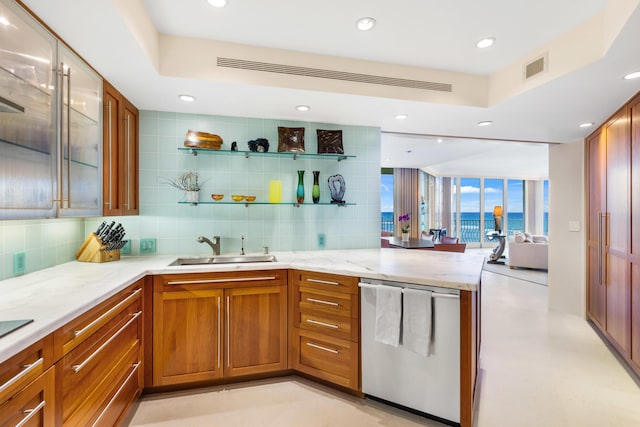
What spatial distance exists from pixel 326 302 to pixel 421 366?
734mm

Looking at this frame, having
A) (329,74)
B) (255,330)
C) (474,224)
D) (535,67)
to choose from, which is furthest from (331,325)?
(474,224)

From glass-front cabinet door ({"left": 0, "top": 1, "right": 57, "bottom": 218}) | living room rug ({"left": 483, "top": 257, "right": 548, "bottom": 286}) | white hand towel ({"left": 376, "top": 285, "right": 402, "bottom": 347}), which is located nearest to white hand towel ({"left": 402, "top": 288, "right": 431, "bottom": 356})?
white hand towel ({"left": 376, "top": 285, "right": 402, "bottom": 347})

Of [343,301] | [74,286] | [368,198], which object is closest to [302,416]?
[343,301]

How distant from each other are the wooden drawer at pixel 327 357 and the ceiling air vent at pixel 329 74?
191cm

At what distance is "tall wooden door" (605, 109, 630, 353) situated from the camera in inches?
104

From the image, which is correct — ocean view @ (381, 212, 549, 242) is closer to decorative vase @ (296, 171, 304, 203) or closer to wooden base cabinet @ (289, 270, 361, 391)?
decorative vase @ (296, 171, 304, 203)

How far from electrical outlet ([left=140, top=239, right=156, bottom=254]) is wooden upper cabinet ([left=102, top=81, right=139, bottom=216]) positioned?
0.88ft

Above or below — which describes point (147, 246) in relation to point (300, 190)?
below

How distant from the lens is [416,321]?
1.94 m

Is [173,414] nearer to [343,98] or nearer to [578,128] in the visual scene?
[343,98]

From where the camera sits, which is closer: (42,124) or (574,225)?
(42,124)

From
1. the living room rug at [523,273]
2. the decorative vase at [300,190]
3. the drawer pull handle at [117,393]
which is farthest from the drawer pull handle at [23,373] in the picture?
the living room rug at [523,273]

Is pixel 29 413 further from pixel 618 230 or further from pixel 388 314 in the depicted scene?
pixel 618 230

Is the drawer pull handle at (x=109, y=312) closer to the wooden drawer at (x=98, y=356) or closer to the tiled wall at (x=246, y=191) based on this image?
the wooden drawer at (x=98, y=356)
